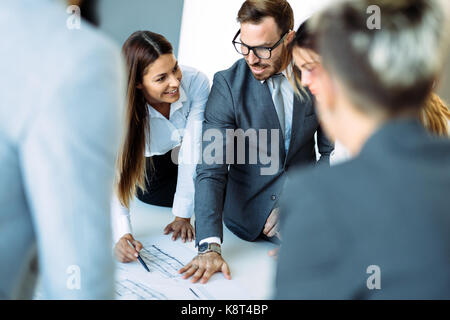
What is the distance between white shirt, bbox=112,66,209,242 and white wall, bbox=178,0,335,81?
3.48 feet

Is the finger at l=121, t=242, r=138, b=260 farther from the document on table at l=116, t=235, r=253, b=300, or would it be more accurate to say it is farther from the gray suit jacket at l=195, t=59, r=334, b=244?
the gray suit jacket at l=195, t=59, r=334, b=244

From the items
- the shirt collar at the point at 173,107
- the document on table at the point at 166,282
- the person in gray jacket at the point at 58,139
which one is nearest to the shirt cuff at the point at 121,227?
the document on table at the point at 166,282

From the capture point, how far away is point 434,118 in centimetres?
130

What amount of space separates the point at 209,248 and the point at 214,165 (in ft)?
1.17

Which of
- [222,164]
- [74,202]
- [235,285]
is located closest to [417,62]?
[74,202]

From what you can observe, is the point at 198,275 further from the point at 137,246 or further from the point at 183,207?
the point at 183,207

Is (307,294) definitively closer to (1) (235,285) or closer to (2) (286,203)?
(2) (286,203)

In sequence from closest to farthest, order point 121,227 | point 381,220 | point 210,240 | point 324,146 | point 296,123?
point 381,220, point 210,240, point 121,227, point 296,123, point 324,146

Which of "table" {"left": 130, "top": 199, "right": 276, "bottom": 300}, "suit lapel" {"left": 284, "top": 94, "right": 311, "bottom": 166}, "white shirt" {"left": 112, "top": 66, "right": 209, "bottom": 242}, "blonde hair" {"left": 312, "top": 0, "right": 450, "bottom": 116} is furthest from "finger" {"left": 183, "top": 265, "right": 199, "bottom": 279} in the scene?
"blonde hair" {"left": 312, "top": 0, "right": 450, "bottom": 116}

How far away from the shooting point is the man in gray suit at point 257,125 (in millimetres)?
1668

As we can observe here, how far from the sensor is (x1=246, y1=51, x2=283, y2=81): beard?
66.9 inches

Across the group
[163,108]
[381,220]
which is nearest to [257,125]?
[163,108]

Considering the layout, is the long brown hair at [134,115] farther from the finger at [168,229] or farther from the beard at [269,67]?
the beard at [269,67]

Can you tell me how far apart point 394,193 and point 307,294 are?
0.63ft
